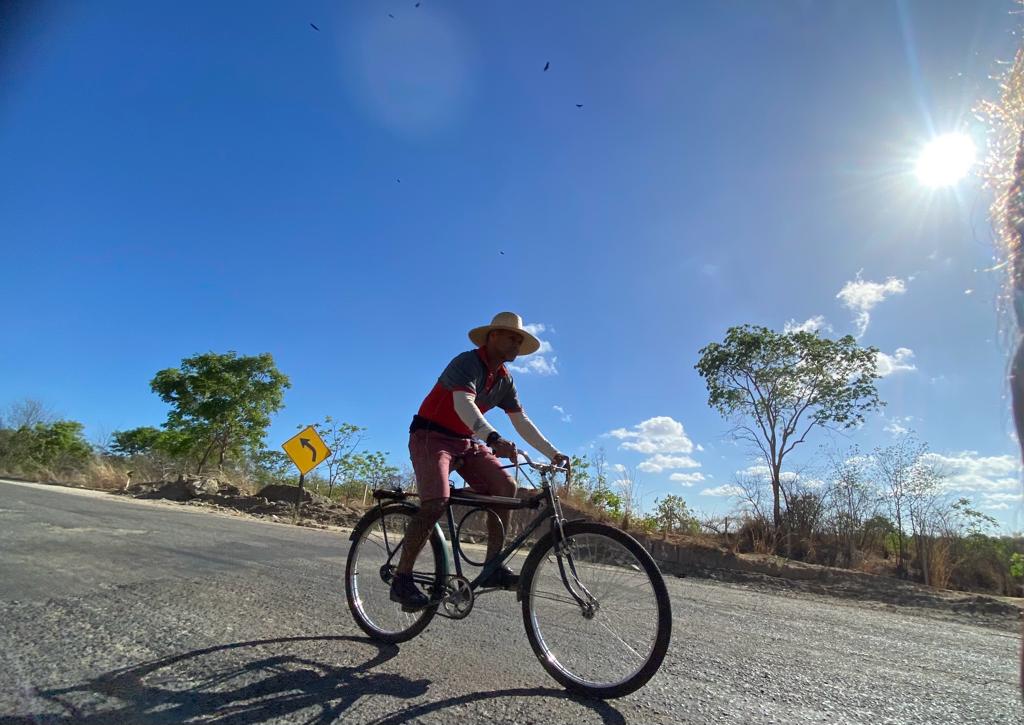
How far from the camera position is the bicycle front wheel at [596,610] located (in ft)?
7.97

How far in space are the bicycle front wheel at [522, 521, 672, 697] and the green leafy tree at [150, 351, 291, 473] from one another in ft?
92.9

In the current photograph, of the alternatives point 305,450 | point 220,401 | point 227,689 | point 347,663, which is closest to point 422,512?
point 347,663

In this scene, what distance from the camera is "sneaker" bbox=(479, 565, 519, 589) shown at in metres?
2.85

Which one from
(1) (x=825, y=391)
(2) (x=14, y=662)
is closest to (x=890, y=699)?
(2) (x=14, y=662)

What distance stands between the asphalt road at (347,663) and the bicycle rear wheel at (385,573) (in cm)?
12

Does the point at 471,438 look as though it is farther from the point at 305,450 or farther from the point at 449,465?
the point at 305,450

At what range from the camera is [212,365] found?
27953 mm

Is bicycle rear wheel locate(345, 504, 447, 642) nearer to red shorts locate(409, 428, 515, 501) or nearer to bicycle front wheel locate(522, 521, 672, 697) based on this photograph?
red shorts locate(409, 428, 515, 501)

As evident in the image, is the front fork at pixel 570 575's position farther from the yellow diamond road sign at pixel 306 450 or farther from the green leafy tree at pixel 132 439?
the green leafy tree at pixel 132 439

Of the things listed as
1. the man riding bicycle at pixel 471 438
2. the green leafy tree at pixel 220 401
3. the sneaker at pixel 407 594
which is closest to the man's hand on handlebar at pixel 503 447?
the man riding bicycle at pixel 471 438

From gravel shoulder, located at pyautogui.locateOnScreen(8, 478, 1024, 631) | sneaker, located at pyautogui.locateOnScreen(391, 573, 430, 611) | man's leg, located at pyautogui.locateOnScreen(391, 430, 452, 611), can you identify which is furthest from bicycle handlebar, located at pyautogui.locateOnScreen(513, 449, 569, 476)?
gravel shoulder, located at pyautogui.locateOnScreen(8, 478, 1024, 631)

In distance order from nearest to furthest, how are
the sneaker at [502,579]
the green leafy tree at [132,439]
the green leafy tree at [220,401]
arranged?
the sneaker at [502,579]
the green leafy tree at [220,401]
the green leafy tree at [132,439]

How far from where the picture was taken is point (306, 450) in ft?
48.6

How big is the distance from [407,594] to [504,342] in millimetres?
1580
